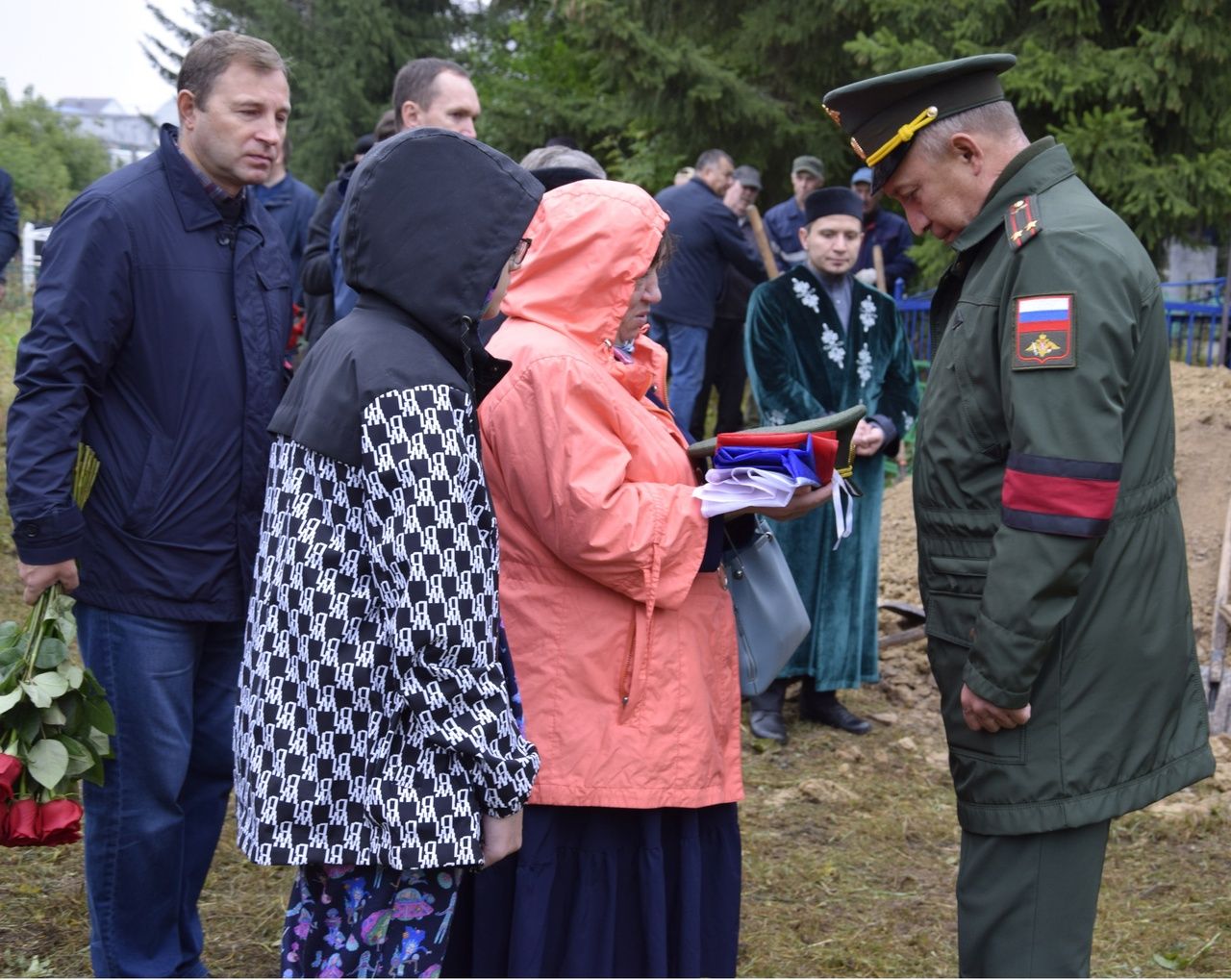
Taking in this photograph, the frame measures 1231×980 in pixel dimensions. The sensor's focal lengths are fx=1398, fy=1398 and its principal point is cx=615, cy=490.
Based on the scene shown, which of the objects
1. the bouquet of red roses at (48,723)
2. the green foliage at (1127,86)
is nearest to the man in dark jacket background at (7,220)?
the bouquet of red roses at (48,723)

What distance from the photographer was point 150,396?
297 cm

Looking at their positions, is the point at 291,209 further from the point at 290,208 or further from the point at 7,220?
the point at 7,220

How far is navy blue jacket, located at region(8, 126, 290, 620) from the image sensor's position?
2.81 metres

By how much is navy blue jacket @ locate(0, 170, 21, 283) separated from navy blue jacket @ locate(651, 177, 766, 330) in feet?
11.8

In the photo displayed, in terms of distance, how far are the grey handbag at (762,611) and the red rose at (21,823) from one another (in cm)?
144

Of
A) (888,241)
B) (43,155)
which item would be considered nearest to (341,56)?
(43,155)

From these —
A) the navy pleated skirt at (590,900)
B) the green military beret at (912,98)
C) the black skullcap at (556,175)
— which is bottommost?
the navy pleated skirt at (590,900)

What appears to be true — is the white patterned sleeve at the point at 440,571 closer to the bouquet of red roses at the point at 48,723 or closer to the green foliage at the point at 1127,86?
the bouquet of red roses at the point at 48,723

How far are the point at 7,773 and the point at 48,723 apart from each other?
0.48 feet

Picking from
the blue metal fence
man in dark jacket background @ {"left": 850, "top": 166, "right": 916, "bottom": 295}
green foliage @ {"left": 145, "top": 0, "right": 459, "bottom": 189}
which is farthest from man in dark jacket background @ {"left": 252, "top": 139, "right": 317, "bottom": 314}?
green foliage @ {"left": 145, "top": 0, "right": 459, "bottom": 189}

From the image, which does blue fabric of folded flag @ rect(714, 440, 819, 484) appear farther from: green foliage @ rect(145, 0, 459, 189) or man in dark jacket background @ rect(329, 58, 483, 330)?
green foliage @ rect(145, 0, 459, 189)

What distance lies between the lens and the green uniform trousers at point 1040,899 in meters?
2.51

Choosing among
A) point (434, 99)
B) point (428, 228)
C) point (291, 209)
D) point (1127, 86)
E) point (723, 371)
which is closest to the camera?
point (428, 228)

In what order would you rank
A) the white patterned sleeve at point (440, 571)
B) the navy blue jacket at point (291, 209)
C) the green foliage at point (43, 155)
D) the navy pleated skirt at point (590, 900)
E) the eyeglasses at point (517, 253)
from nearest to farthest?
the white patterned sleeve at point (440, 571)
the eyeglasses at point (517, 253)
the navy pleated skirt at point (590, 900)
the navy blue jacket at point (291, 209)
the green foliage at point (43, 155)
